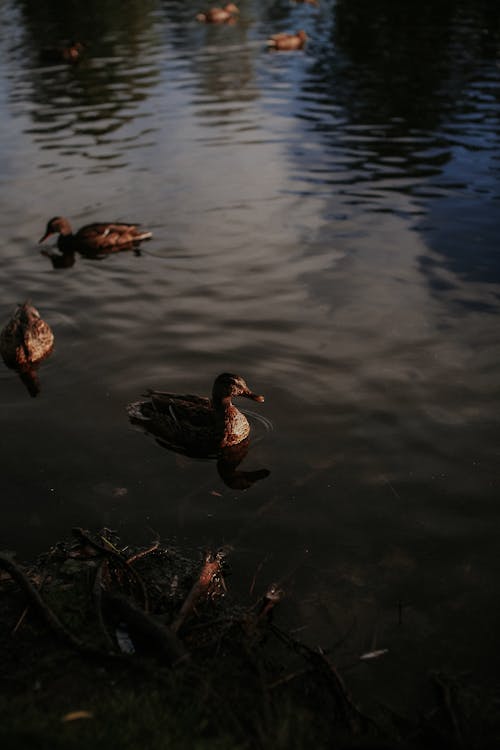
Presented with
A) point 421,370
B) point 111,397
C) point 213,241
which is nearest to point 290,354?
point 421,370

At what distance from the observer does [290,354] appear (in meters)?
10.0

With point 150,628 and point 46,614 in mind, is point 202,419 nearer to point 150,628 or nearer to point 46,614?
point 46,614

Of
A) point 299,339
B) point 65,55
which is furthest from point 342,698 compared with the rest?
point 65,55

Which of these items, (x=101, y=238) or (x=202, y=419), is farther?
(x=101, y=238)

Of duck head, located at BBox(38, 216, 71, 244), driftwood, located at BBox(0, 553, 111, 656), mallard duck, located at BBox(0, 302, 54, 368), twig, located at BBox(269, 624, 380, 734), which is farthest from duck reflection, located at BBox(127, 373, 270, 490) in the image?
duck head, located at BBox(38, 216, 71, 244)

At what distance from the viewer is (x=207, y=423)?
27.2 feet

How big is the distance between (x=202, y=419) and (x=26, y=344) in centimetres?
302

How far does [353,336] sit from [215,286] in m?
2.88

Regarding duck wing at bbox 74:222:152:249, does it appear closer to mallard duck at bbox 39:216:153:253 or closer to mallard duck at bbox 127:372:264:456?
mallard duck at bbox 39:216:153:253

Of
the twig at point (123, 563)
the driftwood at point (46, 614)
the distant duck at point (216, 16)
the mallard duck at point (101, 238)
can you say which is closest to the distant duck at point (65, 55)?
the distant duck at point (216, 16)

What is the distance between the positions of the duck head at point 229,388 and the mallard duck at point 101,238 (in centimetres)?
653

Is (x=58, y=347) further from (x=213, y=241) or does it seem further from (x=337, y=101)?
(x=337, y=101)

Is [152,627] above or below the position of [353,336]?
above

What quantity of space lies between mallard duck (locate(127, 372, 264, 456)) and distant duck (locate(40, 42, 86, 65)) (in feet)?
95.9
